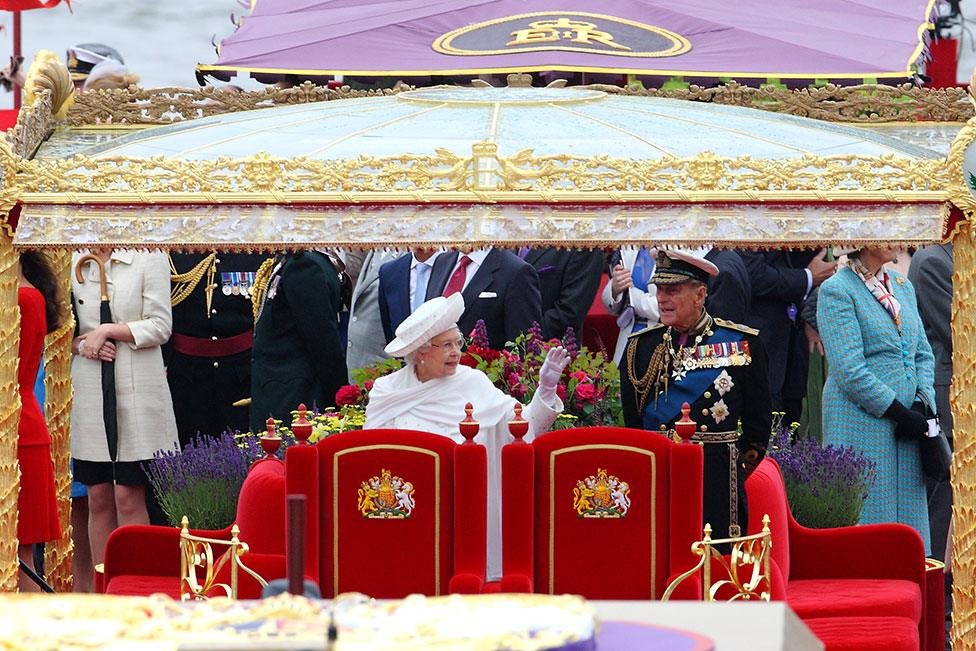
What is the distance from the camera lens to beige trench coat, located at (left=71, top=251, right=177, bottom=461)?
9.03 metres

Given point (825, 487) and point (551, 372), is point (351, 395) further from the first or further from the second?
point (825, 487)

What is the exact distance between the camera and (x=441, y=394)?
23.6 feet

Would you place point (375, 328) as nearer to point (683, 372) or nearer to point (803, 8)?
point (683, 372)

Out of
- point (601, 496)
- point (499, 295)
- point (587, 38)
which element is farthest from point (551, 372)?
point (587, 38)

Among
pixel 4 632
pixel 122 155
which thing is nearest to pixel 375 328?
pixel 122 155

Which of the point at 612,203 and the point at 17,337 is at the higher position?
the point at 612,203

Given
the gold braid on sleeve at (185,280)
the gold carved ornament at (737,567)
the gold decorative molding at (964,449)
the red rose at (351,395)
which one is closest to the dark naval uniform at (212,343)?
the gold braid on sleeve at (185,280)

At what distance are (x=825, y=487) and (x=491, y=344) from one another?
7.39 ft

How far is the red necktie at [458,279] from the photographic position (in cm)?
938

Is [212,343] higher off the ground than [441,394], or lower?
lower

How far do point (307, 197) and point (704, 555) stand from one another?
1767 mm

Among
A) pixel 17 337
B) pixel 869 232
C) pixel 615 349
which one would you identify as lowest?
pixel 615 349

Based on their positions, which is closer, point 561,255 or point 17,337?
point 17,337

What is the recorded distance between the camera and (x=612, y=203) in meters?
6.23
